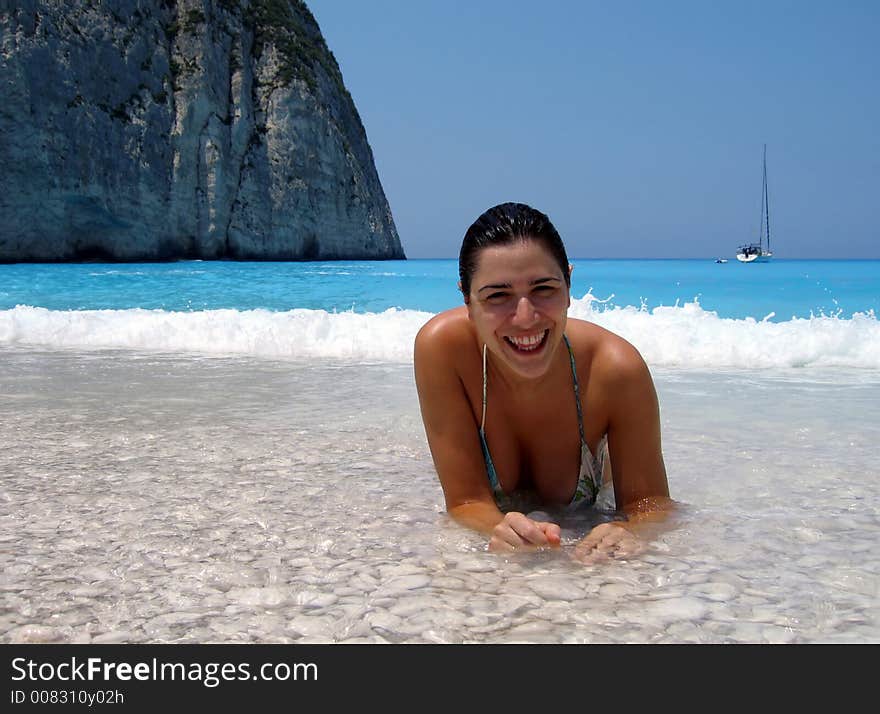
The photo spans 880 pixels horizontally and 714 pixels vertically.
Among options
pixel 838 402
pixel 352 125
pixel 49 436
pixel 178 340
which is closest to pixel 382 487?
pixel 49 436

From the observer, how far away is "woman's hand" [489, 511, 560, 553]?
254 centimetres

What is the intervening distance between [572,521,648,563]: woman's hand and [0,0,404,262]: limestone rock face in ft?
148

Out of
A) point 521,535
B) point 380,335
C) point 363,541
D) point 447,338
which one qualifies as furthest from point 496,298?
point 380,335

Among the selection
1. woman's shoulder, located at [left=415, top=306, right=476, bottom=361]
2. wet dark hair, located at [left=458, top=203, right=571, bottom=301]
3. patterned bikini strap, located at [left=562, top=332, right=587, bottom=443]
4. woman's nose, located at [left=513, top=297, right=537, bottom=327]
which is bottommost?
patterned bikini strap, located at [left=562, top=332, right=587, bottom=443]

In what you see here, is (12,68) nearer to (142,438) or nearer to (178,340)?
(178,340)

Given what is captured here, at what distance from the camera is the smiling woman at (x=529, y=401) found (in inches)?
98.8

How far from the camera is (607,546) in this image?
258 cm

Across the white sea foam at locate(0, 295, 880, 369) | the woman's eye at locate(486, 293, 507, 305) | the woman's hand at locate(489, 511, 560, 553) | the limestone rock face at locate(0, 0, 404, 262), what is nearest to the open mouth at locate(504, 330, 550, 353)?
the woman's eye at locate(486, 293, 507, 305)

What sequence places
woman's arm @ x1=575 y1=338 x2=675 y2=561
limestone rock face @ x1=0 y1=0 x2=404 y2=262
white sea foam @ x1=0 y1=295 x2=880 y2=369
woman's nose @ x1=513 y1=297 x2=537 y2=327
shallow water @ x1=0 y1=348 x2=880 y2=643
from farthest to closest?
1. limestone rock face @ x1=0 y1=0 x2=404 y2=262
2. white sea foam @ x1=0 y1=295 x2=880 y2=369
3. woman's arm @ x1=575 y1=338 x2=675 y2=561
4. woman's nose @ x1=513 y1=297 x2=537 y2=327
5. shallow water @ x1=0 y1=348 x2=880 y2=643

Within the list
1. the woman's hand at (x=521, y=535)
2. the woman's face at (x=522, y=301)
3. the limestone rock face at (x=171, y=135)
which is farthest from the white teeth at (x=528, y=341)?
the limestone rock face at (x=171, y=135)

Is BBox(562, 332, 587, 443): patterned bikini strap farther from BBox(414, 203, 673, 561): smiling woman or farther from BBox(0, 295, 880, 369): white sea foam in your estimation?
BBox(0, 295, 880, 369): white sea foam

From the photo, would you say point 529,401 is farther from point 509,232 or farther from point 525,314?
point 509,232
